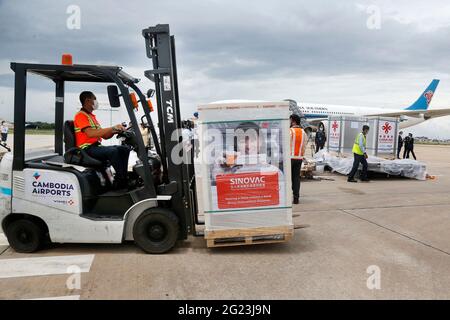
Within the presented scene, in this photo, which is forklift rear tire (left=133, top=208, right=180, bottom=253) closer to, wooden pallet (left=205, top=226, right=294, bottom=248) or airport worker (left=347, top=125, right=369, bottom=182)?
wooden pallet (left=205, top=226, right=294, bottom=248)

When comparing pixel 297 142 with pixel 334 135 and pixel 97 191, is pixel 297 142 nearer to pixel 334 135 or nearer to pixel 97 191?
pixel 97 191

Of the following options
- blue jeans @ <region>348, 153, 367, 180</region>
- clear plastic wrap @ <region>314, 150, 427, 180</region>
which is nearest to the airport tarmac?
blue jeans @ <region>348, 153, 367, 180</region>

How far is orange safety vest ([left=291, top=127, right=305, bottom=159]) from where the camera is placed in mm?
8523

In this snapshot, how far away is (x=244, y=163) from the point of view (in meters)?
4.98

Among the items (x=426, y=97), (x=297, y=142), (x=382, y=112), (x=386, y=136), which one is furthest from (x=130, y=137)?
(x=426, y=97)

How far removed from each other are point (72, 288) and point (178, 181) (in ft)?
5.76

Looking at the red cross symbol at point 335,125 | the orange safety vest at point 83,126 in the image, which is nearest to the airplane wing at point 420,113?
the red cross symbol at point 335,125

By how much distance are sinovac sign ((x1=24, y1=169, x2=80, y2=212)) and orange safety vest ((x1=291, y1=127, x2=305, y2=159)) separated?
493 centimetres

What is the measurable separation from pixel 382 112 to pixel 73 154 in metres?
38.9

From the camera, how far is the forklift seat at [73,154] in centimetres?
509

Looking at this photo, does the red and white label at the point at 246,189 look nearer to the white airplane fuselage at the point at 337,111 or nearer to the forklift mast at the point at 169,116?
the forklift mast at the point at 169,116

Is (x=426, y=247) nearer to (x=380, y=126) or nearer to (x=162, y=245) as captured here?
(x=162, y=245)
